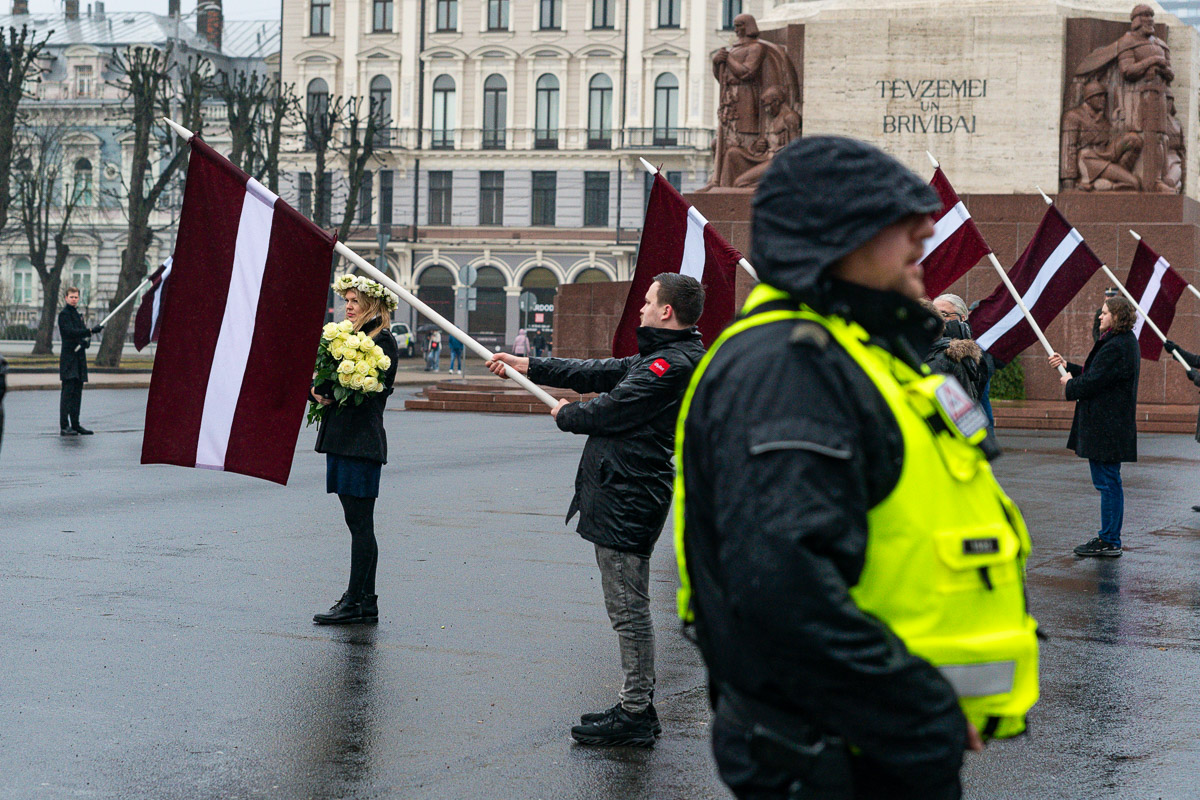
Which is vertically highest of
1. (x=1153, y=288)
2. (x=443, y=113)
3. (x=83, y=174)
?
(x=443, y=113)

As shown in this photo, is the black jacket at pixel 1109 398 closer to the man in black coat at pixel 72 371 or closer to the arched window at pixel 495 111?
the man in black coat at pixel 72 371

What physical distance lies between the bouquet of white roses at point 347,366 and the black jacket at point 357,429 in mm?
35

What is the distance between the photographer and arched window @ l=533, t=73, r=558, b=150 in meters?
66.7

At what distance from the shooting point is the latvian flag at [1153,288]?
42.3 ft

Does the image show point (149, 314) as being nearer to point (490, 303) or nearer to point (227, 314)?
point (227, 314)

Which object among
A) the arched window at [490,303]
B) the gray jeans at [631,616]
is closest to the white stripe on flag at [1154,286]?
the gray jeans at [631,616]

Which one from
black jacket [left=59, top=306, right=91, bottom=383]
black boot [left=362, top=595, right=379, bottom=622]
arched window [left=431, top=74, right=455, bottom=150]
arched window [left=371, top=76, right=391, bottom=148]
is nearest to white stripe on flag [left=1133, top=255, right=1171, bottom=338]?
black boot [left=362, top=595, right=379, bottom=622]

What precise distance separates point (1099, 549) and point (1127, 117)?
41.7ft

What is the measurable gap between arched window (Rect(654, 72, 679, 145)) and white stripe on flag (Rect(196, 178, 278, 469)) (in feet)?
198

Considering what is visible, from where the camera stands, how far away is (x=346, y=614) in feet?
23.5

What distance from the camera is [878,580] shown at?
2.26 m

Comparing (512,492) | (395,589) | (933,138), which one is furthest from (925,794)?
(933,138)

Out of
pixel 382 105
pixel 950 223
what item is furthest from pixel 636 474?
pixel 382 105

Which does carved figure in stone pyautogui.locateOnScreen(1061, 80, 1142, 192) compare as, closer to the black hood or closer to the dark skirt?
the dark skirt
